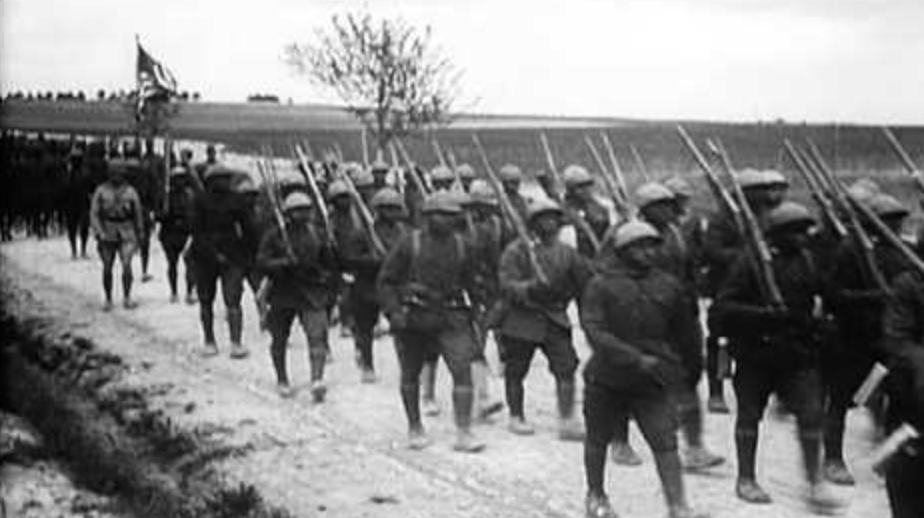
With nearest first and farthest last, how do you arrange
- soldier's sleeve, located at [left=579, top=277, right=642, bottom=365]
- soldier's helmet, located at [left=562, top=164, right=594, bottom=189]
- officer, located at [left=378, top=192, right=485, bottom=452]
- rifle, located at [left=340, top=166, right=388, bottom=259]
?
soldier's sleeve, located at [left=579, top=277, right=642, bottom=365], officer, located at [left=378, top=192, right=485, bottom=452], soldier's helmet, located at [left=562, top=164, right=594, bottom=189], rifle, located at [left=340, top=166, right=388, bottom=259]

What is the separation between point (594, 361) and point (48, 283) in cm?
1409

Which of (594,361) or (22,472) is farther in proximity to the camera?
(22,472)

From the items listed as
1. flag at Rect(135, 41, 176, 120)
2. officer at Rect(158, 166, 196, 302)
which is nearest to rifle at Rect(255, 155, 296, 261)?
officer at Rect(158, 166, 196, 302)

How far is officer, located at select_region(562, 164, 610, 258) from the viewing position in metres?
12.0

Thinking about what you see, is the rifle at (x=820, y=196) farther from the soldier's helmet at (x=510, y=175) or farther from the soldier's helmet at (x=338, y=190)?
the soldier's helmet at (x=338, y=190)

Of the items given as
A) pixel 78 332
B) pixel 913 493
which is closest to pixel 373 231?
pixel 78 332

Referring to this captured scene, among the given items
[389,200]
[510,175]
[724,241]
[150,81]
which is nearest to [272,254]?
[389,200]

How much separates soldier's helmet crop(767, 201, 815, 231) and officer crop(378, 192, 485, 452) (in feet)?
9.10

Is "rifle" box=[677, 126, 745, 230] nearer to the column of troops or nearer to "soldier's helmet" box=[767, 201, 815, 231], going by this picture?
the column of troops

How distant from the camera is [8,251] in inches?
995

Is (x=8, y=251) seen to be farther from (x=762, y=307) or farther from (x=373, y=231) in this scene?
(x=762, y=307)

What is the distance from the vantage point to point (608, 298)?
312 inches

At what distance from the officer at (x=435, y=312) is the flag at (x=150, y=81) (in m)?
12.7

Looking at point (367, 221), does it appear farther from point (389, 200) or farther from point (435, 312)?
point (435, 312)
